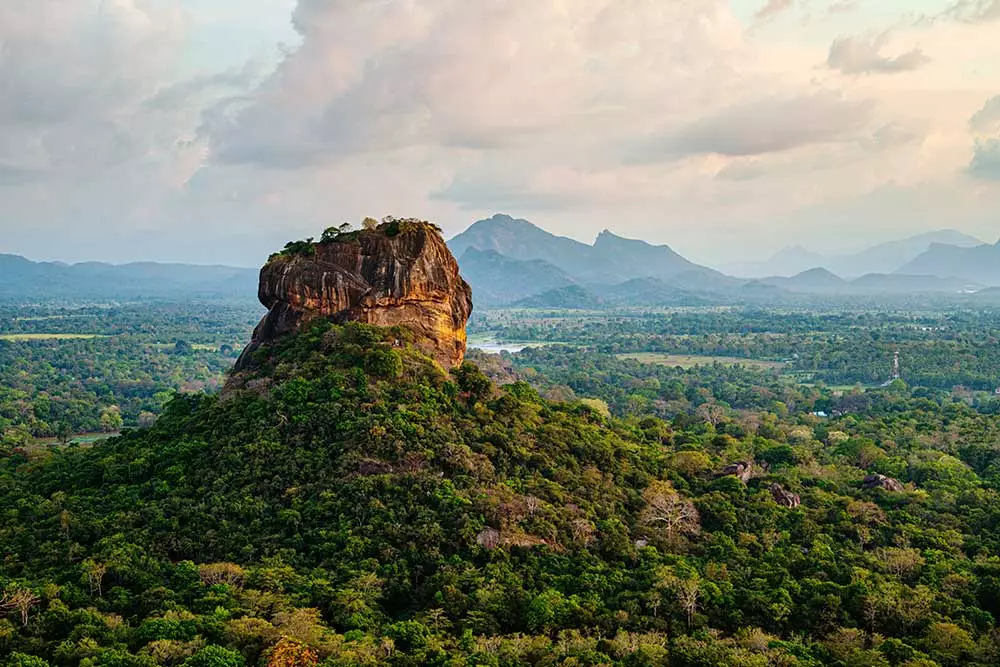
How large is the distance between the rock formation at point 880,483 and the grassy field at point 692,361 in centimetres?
7057

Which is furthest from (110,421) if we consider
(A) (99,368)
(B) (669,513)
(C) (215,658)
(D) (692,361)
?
(D) (692,361)

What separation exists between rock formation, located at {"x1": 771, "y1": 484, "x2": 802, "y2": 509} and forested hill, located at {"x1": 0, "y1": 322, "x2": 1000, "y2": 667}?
0.32ft

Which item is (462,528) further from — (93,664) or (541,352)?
(541,352)

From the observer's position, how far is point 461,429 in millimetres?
30734

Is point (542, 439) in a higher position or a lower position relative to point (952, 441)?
higher

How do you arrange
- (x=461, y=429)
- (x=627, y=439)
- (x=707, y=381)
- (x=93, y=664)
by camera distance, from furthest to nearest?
(x=707, y=381) < (x=627, y=439) < (x=461, y=429) < (x=93, y=664)

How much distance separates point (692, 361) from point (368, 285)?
85325 millimetres

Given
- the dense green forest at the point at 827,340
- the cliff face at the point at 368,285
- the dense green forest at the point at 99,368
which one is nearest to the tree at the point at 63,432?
the dense green forest at the point at 99,368

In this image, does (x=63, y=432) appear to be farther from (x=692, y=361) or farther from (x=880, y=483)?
(x=692, y=361)

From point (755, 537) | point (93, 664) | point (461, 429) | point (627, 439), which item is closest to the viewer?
point (93, 664)

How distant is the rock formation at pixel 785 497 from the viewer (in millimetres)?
31234

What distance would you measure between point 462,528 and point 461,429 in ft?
21.2

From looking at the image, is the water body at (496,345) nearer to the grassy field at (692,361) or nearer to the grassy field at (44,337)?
the grassy field at (692,361)

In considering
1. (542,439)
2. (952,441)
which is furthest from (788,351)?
(542,439)
